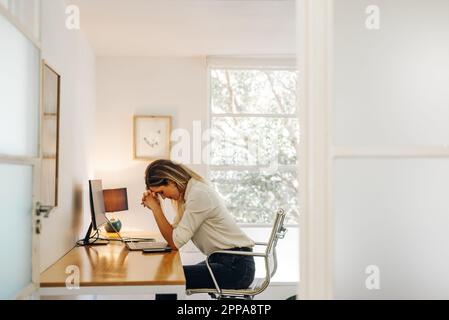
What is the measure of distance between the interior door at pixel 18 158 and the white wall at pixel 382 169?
96cm

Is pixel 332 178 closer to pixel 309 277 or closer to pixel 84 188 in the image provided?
pixel 309 277

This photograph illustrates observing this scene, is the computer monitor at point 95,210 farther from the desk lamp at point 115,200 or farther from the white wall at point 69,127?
the desk lamp at point 115,200

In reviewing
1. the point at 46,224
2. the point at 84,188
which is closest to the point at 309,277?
Answer: the point at 46,224

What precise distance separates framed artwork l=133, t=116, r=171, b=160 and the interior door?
9.60 ft

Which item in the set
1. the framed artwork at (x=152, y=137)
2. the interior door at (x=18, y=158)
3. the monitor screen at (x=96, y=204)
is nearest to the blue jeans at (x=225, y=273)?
the monitor screen at (x=96, y=204)

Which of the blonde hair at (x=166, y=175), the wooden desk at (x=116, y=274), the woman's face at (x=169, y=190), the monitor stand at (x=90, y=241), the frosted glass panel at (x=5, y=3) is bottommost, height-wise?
the wooden desk at (x=116, y=274)

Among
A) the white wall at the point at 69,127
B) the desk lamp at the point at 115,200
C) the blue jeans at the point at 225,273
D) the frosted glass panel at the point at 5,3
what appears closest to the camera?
the frosted glass panel at the point at 5,3

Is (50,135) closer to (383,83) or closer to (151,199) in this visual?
(151,199)

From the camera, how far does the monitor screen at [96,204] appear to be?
10.7 feet

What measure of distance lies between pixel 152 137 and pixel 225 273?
6.75 feet

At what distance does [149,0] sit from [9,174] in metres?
1.96

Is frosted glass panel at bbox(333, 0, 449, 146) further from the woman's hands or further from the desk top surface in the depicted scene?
the woman's hands

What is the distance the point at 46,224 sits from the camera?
8.55 feet

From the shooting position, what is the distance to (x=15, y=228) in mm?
1602
